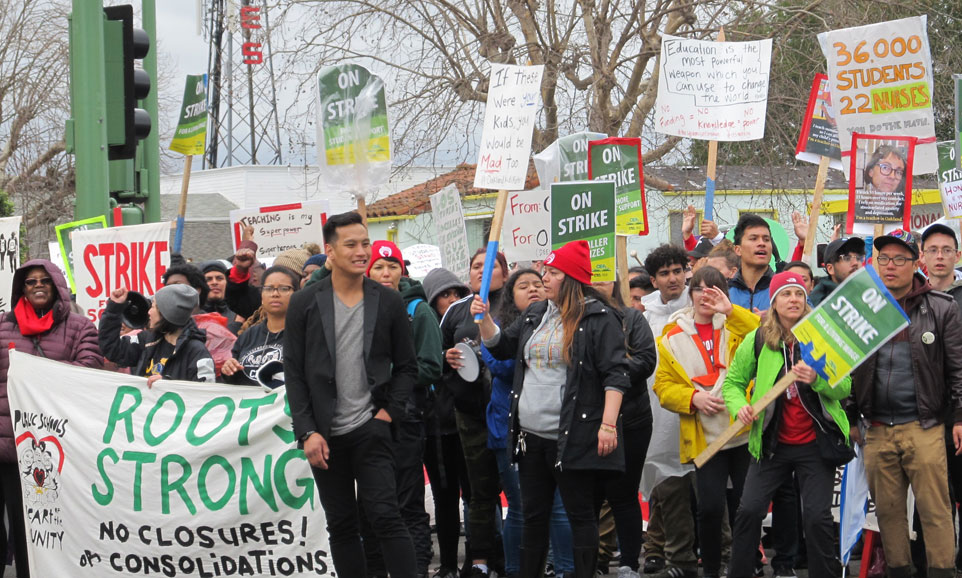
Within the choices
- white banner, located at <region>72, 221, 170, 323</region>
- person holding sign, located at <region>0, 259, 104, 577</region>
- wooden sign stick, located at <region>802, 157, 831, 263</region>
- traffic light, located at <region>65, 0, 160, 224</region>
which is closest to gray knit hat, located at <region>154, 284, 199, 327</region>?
person holding sign, located at <region>0, 259, 104, 577</region>

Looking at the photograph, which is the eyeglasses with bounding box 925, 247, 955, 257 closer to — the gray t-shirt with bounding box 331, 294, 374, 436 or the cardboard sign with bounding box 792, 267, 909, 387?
the cardboard sign with bounding box 792, 267, 909, 387

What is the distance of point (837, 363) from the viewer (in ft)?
21.5

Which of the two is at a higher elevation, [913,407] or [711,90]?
[711,90]

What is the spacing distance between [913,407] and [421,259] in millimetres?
7789

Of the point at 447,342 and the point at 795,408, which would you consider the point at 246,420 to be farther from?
the point at 795,408

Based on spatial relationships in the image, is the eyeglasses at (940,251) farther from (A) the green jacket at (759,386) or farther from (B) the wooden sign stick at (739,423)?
(B) the wooden sign stick at (739,423)

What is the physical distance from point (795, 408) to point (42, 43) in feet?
101

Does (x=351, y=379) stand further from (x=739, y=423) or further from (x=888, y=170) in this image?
(x=888, y=170)

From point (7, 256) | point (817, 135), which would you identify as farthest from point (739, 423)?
point (7, 256)

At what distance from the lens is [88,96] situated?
9047 mm

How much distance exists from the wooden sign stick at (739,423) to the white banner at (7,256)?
5.32m

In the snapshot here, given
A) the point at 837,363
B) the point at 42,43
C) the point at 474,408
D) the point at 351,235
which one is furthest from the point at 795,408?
the point at 42,43

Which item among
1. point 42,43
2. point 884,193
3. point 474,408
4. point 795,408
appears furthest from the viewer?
point 42,43

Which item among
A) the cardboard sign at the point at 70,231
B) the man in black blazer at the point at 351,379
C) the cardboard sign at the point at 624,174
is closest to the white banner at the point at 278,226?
the cardboard sign at the point at 70,231
